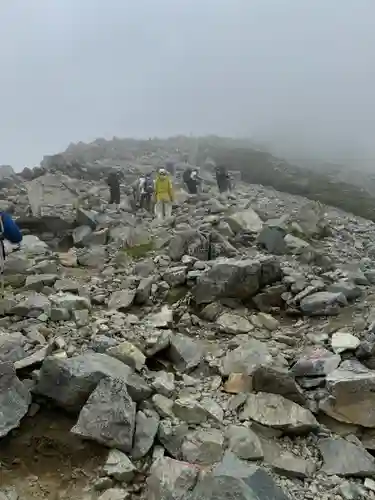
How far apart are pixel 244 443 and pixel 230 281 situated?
5.44 meters

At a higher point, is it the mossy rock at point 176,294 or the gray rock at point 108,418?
the gray rock at point 108,418

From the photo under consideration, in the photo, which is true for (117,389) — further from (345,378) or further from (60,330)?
(345,378)

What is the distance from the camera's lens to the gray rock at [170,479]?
5.84 m

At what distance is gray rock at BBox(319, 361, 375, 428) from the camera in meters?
7.89

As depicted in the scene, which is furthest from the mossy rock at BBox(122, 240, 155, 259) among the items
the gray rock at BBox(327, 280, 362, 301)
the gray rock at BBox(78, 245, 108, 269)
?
the gray rock at BBox(327, 280, 362, 301)

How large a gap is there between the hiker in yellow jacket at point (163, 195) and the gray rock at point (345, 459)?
1466cm

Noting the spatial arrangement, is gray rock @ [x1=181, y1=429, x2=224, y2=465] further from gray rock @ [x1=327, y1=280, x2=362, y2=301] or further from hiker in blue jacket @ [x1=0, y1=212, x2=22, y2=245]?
hiker in blue jacket @ [x1=0, y1=212, x2=22, y2=245]

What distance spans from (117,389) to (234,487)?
2443mm

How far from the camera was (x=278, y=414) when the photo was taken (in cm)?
775

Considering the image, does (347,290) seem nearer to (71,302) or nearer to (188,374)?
(188,374)

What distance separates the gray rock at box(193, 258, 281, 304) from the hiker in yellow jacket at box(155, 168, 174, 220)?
351 inches

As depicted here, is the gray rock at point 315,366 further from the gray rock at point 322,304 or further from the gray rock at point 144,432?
the gray rock at point 144,432

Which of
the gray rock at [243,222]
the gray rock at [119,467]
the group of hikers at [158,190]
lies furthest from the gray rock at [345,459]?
the group of hikers at [158,190]

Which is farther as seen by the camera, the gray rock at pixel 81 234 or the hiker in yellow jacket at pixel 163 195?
the hiker in yellow jacket at pixel 163 195
